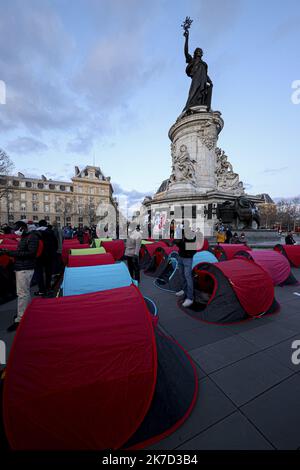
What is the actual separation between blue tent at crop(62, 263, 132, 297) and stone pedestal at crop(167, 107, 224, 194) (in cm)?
1865

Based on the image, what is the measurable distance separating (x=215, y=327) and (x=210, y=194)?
58.9ft

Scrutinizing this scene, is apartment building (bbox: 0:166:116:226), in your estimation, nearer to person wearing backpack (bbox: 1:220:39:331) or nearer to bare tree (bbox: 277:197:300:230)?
person wearing backpack (bbox: 1:220:39:331)

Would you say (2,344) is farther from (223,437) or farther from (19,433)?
(223,437)

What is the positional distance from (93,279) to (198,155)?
2199cm

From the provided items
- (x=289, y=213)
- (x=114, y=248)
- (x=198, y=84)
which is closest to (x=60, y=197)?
(x=198, y=84)

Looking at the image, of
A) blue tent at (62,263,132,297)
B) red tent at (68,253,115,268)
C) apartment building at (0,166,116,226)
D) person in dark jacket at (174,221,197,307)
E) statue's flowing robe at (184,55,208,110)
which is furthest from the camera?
apartment building at (0,166,116,226)

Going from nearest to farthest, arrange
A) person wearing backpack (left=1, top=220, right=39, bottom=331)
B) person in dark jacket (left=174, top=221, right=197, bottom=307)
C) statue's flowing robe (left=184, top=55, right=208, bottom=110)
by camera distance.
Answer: person wearing backpack (left=1, top=220, right=39, bottom=331) → person in dark jacket (left=174, top=221, right=197, bottom=307) → statue's flowing robe (left=184, top=55, right=208, bottom=110)

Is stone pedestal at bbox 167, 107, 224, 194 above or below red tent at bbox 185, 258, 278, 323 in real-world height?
above

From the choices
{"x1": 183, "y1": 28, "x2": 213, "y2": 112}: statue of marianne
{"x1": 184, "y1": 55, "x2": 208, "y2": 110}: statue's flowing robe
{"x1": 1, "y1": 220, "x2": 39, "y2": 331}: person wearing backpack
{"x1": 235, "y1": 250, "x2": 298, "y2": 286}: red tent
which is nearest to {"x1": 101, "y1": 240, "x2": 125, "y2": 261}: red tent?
{"x1": 1, "y1": 220, "x2": 39, "y2": 331}: person wearing backpack

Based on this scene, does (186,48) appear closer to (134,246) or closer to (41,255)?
(134,246)

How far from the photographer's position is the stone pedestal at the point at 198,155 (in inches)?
822

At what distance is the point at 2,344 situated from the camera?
9.92 ft

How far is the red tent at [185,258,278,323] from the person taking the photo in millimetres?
3695
